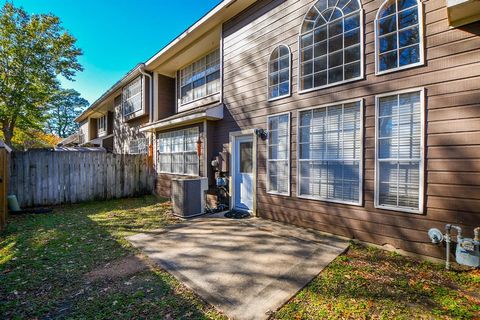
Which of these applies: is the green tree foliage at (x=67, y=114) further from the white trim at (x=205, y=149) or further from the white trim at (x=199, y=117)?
the white trim at (x=205, y=149)

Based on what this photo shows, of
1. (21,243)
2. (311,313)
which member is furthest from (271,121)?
(21,243)

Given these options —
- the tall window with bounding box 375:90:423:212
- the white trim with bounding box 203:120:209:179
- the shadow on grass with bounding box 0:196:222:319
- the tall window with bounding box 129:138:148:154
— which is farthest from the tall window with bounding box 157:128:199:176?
the tall window with bounding box 375:90:423:212

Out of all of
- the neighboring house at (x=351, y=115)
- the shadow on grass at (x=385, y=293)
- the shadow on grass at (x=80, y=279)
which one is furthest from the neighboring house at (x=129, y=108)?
the shadow on grass at (x=385, y=293)

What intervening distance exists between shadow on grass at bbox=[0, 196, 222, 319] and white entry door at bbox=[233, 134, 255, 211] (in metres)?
2.16

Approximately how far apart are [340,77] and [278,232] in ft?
10.9

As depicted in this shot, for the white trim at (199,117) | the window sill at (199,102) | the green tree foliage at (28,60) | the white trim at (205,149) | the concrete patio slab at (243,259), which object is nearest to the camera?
the concrete patio slab at (243,259)

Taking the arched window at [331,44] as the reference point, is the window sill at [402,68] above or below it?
below

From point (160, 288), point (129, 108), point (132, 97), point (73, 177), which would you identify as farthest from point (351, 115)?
point (129, 108)

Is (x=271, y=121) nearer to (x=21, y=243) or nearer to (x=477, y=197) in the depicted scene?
(x=477, y=197)

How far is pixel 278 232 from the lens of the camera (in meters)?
4.64

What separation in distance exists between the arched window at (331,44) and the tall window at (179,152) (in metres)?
4.08

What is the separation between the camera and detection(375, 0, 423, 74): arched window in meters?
3.56

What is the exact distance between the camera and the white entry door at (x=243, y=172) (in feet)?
20.2

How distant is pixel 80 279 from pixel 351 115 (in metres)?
5.01
